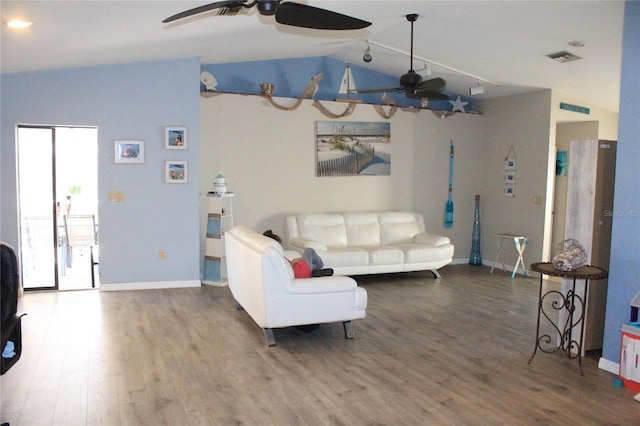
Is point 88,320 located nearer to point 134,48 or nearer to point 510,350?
point 134,48

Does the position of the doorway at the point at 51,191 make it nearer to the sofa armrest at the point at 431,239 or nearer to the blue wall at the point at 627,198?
the sofa armrest at the point at 431,239

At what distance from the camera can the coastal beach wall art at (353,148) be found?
7531 mm

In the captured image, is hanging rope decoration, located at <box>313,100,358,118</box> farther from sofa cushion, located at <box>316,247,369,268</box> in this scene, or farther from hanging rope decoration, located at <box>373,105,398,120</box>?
sofa cushion, located at <box>316,247,369,268</box>

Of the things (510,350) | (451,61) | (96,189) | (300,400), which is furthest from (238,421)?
(451,61)

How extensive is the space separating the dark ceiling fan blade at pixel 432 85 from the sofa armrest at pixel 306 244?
2388 mm

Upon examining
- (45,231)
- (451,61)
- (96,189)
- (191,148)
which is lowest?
(45,231)

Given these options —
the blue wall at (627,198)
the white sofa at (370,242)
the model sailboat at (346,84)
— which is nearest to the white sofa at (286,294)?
the blue wall at (627,198)

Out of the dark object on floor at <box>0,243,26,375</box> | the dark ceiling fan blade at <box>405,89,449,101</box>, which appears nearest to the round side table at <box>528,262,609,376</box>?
the dark ceiling fan blade at <box>405,89,449,101</box>

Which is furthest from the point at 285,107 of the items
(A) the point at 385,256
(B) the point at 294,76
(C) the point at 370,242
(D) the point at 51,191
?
(D) the point at 51,191

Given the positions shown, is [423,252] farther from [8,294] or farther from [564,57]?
[8,294]

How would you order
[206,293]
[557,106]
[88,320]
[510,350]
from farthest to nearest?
[557,106] → [206,293] → [88,320] → [510,350]

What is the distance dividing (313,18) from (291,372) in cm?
245

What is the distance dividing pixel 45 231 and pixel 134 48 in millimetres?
2557

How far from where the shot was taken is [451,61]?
6.82 m
